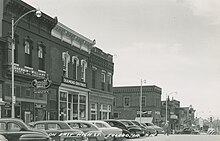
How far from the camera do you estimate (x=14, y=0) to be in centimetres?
2819

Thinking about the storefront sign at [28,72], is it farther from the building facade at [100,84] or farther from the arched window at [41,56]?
the building facade at [100,84]

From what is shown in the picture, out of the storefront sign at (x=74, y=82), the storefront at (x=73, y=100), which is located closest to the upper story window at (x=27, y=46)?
the storefront at (x=73, y=100)

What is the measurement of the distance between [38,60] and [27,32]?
2968mm

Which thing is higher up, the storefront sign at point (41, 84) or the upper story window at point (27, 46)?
the upper story window at point (27, 46)

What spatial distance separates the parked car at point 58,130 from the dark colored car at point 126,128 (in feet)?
35.4

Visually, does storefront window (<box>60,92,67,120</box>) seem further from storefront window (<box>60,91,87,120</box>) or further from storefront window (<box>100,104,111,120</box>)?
storefront window (<box>100,104,111,120</box>)

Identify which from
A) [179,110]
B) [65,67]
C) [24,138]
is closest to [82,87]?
[65,67]

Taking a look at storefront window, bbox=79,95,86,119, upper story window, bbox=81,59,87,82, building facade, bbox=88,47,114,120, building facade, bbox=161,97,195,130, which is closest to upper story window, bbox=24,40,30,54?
storefront window, bbox=79,95,86,119

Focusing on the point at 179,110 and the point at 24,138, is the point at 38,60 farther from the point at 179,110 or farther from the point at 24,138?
the point at 179,110

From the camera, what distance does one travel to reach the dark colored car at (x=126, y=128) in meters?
29.8

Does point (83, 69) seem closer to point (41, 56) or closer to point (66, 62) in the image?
point (66, 62)

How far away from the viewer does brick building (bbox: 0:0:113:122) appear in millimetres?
27775

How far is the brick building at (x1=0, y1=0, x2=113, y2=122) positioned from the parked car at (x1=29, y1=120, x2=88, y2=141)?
8072 mm

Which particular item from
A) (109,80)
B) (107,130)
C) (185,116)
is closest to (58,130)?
(107,130)
